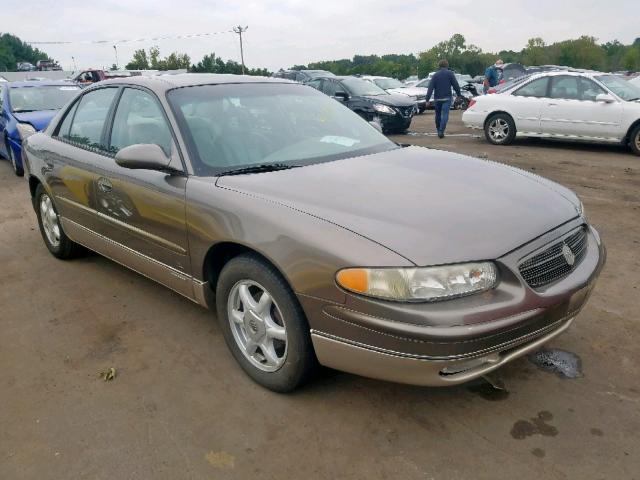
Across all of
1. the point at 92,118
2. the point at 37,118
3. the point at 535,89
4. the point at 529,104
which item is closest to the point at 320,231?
the point at 92,118

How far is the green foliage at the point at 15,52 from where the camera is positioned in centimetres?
8904

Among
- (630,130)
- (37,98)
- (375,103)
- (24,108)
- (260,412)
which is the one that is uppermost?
(37,98)

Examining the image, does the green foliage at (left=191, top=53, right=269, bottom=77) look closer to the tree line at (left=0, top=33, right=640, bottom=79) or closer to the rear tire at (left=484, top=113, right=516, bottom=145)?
the tree line at (left=0, top=33, right=640, bottom=79)

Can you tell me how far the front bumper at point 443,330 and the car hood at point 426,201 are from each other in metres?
0.15

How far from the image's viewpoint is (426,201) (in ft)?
8.32

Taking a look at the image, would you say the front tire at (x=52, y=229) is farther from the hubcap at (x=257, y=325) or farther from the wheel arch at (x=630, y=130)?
the wheel arch at (x=630, y=130)

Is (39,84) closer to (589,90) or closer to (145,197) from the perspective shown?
(145,197)

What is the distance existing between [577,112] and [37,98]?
9563 millimetres

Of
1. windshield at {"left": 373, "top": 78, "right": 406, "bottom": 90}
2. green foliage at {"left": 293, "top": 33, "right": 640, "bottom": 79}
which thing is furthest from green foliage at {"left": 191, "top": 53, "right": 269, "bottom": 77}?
windshield at {"left": 373, "top": 78, "right": 406, "bottom": 90}

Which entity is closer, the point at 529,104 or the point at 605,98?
the point at 605,98

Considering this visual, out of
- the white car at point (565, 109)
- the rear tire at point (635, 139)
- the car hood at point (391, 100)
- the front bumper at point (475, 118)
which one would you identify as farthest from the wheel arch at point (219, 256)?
the car hood at point (391, 100)

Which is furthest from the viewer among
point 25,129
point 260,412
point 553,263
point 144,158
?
point 25,129

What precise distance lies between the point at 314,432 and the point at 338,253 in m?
0.88

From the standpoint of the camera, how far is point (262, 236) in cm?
251
